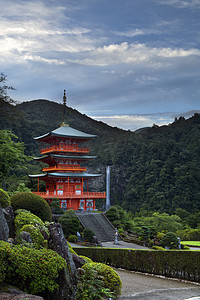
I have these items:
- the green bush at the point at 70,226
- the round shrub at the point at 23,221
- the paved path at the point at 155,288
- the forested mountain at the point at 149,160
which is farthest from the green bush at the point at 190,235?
the forested mountain at the point at 149,160

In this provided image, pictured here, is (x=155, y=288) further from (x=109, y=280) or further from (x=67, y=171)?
(x=67, y=171)

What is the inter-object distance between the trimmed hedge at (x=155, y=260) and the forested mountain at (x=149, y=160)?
41182 mm

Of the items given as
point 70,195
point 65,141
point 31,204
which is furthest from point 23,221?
point 65,141

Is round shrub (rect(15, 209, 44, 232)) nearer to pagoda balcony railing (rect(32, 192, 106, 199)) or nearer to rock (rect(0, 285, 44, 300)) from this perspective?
rock (rect(0, 285, 44, 300))

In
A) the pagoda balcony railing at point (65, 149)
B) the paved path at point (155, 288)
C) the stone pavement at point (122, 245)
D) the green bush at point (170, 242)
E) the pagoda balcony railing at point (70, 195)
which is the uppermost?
the pagoda balcony railing at point (65, 149)

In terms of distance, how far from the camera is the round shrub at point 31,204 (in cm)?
1658

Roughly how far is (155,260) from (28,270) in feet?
33.9

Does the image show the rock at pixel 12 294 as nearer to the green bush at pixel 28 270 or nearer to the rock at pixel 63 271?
the green bush at pixel 28 270

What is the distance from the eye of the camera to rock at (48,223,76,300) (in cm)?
→ 777

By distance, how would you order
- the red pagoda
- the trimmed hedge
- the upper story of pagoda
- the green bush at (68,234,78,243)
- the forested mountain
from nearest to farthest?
the trimmed hedge
the green bush at (68,234,78,243)
the red pagoda
the upper story of pagoda
the forested mountain

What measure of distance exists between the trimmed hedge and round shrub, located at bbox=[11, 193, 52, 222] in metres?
3.81

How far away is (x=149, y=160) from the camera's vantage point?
78.2 m

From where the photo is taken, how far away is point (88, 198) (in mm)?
37062

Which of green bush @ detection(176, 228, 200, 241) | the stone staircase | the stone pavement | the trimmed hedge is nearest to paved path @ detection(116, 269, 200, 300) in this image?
the trimmed hedge
